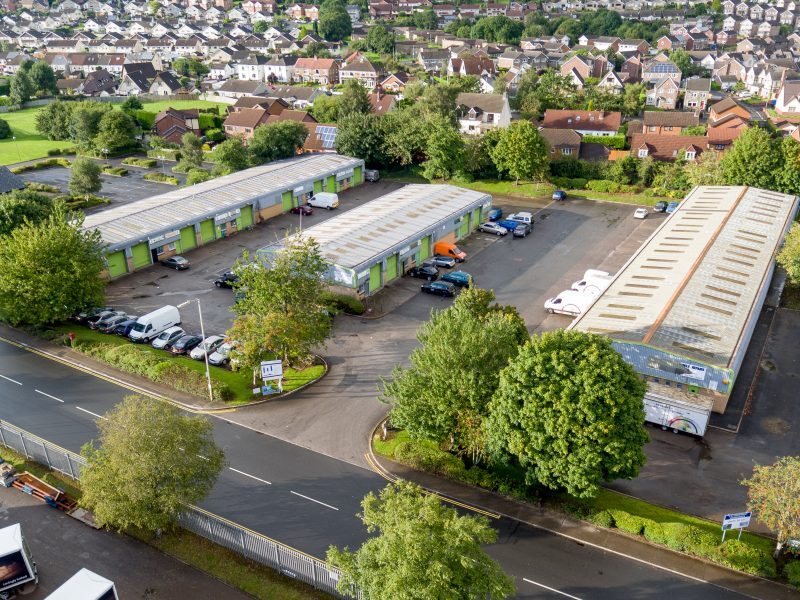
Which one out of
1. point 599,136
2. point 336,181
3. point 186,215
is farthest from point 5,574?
point 599,136

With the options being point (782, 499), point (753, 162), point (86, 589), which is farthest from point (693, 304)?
point (86, 589)

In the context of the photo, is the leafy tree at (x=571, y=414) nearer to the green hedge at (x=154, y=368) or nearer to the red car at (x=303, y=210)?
the green hedge at (x=154, y=368)

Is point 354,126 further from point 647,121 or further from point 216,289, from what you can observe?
point 647,121

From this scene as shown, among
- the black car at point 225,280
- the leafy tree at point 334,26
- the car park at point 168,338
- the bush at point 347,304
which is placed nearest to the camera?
the car park at point 168,338

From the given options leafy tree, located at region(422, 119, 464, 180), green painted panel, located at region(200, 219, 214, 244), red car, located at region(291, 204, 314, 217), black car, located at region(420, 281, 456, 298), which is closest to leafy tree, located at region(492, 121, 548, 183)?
leafy tree, located at region(422, 119, 464, 180)

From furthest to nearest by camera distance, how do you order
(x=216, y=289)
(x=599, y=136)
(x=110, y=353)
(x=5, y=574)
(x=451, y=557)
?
(x=599, y=136) → (x=216, y=289) → (x=110, y=353) → (x=5, y=574) → (x=451, y=557)

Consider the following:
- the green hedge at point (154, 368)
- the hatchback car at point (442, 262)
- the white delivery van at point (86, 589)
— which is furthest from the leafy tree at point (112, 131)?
the white delivery van at point (86, 589)

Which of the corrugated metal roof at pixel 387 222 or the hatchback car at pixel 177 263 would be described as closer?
the corrugated metal roof at pixel 387 222
